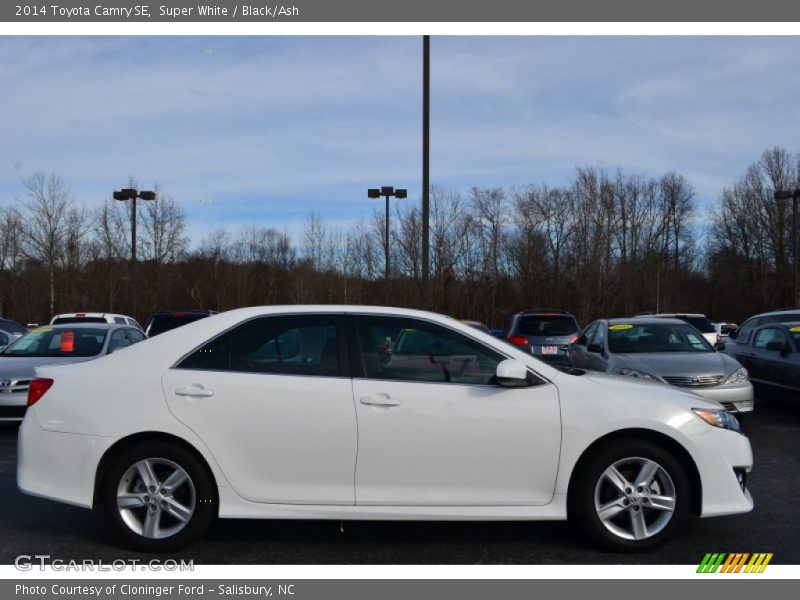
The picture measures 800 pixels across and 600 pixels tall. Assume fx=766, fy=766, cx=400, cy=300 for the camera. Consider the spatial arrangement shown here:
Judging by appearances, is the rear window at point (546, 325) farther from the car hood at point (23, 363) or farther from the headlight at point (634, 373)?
the car hood at point (23, 363)

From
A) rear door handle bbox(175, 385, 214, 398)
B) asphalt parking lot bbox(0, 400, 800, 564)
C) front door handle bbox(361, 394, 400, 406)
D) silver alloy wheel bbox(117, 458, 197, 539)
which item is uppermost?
rear door handle bbox(175, 385, 214, 398)

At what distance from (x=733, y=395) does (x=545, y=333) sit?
228 inches

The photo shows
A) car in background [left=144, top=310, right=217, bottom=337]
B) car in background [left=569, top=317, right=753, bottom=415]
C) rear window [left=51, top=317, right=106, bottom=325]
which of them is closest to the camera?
car in background [left=569, top=317, right=753, bottom=415]

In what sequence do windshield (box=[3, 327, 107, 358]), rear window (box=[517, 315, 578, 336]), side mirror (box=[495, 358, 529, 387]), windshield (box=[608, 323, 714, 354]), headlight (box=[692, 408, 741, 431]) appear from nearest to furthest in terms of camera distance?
side mirror (box=[495, 358, 529, 387]) < headlight (box=[692, 408, 741, 431]) < windshield (box=[608, 323, 714, 354]) < windshield (box=[3, 327, 107, 358]) < rear window (box=[517, 315, 578, 336])

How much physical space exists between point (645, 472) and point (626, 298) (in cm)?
4675

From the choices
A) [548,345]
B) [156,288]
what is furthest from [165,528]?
[156,288]

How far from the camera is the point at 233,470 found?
16.2ft

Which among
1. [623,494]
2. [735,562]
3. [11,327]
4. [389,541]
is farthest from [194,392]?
[11,327]

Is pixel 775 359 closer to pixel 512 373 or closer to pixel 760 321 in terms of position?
pixel 760 321

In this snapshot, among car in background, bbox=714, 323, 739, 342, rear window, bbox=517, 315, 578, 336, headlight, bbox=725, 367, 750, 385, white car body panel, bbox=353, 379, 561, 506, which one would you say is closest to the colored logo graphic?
white car body panel, bbox=353, 379, 561, 506

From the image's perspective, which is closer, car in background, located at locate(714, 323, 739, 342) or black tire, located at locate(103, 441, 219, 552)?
black tire, located at locate(103, 441, 219, 552)

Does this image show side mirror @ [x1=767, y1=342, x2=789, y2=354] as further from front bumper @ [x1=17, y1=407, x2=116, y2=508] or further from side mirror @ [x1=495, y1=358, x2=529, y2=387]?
front bumper @ [x1=17, y1=407, x2=116, y2=508]

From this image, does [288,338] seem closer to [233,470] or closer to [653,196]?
[233,470]

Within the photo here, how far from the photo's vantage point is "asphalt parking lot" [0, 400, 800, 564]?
493 cm
